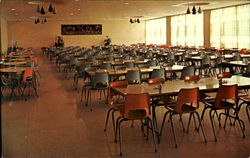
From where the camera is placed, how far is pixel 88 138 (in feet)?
15.8

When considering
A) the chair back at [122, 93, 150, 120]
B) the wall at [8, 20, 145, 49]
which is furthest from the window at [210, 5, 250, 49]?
the chair back at [122, 93, 150, 120]

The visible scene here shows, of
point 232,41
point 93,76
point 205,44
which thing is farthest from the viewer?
point 205,44

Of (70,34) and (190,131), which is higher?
(70,34)

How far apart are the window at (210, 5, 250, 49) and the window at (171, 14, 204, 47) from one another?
4.35 ft

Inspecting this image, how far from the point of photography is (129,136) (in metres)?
4.86

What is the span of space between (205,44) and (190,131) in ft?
48.3

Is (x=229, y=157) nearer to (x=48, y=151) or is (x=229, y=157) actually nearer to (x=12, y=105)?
(x=48, y=151)

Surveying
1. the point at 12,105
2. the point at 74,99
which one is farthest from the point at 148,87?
the point at 12,105

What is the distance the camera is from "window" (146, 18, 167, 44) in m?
25.6

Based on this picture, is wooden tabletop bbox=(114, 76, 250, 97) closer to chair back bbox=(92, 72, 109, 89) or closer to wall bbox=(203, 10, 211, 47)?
chair back bbox=(92, 72, 109, 89)

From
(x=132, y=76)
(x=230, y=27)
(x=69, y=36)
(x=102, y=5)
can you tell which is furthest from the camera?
(x=69, y=36)

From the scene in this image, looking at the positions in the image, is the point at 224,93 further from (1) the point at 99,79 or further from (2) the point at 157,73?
(1) the point at 99,79

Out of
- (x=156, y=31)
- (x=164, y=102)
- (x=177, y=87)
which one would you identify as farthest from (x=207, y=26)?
(x=177, y=87)

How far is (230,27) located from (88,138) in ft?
45.4
